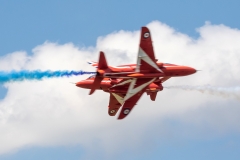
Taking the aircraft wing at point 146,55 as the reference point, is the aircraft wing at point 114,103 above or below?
below

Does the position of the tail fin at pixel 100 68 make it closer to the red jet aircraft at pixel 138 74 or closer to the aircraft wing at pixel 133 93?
the red jet aircraft at pixel 138 74

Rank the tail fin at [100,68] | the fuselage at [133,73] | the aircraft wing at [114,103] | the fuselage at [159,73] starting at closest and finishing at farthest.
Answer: the tail fin at [100,68] → the fuselage at [133,73] → the fuselage at [159,73] → the aircraft wing at [114,103]

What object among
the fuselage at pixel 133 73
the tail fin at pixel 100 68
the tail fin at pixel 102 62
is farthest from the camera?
the fuselage at pixel 133 73

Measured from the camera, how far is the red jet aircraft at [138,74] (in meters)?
83.8

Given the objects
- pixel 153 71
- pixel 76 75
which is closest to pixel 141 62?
pixel 153 71

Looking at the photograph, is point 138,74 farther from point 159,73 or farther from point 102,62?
point 102,62

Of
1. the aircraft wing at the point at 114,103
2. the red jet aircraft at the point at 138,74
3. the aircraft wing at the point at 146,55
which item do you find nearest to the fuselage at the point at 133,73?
the red jet aircraft at the point at 138,74

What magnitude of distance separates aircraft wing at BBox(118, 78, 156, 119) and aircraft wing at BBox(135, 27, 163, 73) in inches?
97.6

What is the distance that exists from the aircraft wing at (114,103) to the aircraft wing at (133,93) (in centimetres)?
125

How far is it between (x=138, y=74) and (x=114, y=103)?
34.6 feet

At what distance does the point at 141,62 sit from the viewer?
279 feet

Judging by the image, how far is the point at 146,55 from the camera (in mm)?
84562

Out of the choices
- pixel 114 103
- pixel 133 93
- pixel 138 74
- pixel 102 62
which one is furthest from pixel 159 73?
pixel 114 103

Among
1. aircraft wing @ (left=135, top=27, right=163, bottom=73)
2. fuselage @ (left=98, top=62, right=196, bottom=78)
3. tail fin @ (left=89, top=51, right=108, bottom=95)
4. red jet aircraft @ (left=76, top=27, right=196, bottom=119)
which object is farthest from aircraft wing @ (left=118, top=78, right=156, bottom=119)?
tail fin @ (left=89, top=51, right=108, bottom=95)
